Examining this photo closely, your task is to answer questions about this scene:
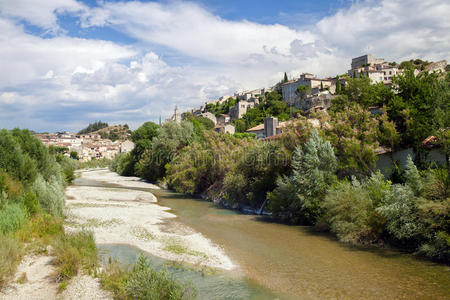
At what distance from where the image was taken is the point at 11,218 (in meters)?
16.4

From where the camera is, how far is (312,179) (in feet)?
75.8

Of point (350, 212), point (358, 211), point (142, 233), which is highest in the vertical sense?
point (358, 211)

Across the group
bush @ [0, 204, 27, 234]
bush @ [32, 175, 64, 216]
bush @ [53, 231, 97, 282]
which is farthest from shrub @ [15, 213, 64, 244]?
bush @ [32, 175, 64, 216]

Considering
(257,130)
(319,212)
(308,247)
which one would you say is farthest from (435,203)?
(257,130)

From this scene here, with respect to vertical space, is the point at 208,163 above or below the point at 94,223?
above

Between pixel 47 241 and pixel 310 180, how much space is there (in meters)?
15.7

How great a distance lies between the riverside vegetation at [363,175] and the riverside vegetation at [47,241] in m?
11.0

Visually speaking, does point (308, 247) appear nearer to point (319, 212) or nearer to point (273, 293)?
point (319, 212)

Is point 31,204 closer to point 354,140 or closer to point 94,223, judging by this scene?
point 94,223

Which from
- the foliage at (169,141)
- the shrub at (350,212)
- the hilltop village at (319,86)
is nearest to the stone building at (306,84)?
the hilltop village at (319,86)

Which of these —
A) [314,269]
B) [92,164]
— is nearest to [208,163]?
[314,269]

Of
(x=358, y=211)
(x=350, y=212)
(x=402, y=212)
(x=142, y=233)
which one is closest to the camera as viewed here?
(x=402, y=212)

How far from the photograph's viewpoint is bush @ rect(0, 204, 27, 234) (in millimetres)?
15633

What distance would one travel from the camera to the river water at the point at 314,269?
12.4m
